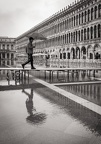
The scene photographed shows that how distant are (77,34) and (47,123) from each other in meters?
41.2

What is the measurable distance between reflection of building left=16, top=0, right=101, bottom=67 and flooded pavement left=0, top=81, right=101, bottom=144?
1852 centimetres

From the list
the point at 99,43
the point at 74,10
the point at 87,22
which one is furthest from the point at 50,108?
the point at 74,10

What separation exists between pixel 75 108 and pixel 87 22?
120 feet

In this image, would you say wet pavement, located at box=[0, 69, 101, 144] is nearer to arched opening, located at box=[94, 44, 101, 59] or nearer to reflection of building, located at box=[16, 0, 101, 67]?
reflection of building, located at box=[16, 0, 101, 67]

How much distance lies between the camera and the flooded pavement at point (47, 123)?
409cm

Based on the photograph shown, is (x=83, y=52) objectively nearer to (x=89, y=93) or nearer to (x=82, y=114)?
(x=89, y=93)

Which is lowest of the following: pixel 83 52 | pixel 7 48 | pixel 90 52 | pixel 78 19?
pixel 90 52

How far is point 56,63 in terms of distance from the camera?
1238 inches

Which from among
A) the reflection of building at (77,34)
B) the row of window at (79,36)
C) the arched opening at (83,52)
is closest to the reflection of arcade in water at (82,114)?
the reflection of building at (77,34)

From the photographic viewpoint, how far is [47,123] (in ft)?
16.4

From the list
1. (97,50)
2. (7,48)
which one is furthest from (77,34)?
(7,48)

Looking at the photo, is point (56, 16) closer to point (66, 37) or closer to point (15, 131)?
point (66, 37)

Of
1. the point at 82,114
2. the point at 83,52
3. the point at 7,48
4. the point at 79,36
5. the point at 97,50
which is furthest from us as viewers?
the point at 7,48

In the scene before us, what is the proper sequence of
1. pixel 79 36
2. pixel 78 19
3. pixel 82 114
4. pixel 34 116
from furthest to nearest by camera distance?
1. pixel 78 19
2. pixel 79 36
3. pixel 82 114
4. pixel 34 116
